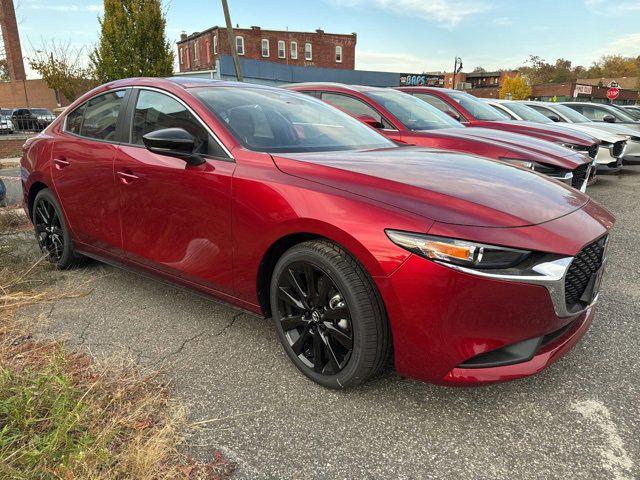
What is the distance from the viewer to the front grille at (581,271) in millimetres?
2098

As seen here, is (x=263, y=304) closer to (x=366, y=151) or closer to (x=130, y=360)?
(x=130, y=360)

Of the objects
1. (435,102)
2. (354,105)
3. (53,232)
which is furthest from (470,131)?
(53,232)

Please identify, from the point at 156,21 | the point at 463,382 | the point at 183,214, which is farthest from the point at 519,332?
the point at 156,21

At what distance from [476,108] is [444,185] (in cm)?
634

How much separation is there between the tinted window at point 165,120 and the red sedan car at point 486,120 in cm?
518

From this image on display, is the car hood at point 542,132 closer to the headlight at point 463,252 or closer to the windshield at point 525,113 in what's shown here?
the windshield at point 525,113

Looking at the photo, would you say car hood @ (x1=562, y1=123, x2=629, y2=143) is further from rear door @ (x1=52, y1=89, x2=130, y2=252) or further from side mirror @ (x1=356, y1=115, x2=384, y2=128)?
rear door @ (x1=52, y1=89, x2=130, y2=252)

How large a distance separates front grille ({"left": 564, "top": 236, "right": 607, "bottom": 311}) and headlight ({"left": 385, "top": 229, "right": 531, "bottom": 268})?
29 centimetres

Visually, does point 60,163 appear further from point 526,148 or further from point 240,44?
point 240,44

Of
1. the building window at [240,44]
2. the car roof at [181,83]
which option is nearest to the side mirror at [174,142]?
the car roof at [181,83]

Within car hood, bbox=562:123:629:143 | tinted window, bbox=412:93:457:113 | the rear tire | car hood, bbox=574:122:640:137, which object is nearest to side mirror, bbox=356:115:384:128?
tinted window, bbox=412:93:457:113

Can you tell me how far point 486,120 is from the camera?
7.56 metres

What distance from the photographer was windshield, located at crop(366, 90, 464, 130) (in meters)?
5.91

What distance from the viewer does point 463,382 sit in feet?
6.63
